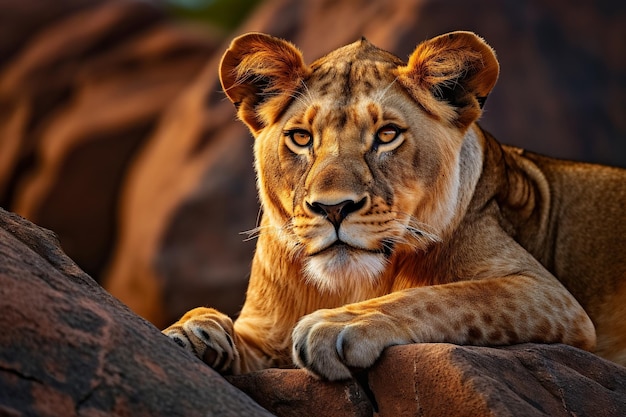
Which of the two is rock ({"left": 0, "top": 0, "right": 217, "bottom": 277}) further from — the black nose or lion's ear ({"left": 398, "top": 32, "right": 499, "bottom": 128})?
the black nose

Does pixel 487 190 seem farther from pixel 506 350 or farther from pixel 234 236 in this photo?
pixel 234 236

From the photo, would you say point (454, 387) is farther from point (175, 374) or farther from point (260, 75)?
point (260, 75)

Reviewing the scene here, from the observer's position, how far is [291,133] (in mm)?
5113

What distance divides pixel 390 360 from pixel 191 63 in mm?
12075

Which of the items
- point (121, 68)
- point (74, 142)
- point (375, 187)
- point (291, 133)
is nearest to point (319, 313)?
point (375, 187)

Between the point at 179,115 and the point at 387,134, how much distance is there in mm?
8851

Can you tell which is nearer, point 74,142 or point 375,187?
point 375,187

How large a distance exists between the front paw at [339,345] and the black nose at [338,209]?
1.68ft

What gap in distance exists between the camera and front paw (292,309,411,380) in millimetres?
4047

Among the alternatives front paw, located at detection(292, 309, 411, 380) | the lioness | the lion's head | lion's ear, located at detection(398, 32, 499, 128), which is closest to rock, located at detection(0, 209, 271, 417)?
front paw, located at detection(292, 309, 411, 380)

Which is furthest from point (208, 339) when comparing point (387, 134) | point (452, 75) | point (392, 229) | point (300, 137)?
point (452, 75)

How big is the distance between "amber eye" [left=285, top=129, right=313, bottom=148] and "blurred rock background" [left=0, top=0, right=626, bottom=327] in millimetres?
5565

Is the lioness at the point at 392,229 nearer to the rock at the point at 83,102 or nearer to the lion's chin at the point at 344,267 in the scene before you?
the lion's chin at the point at 344,267

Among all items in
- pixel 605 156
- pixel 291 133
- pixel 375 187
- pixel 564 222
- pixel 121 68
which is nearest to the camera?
pixel 375 187
